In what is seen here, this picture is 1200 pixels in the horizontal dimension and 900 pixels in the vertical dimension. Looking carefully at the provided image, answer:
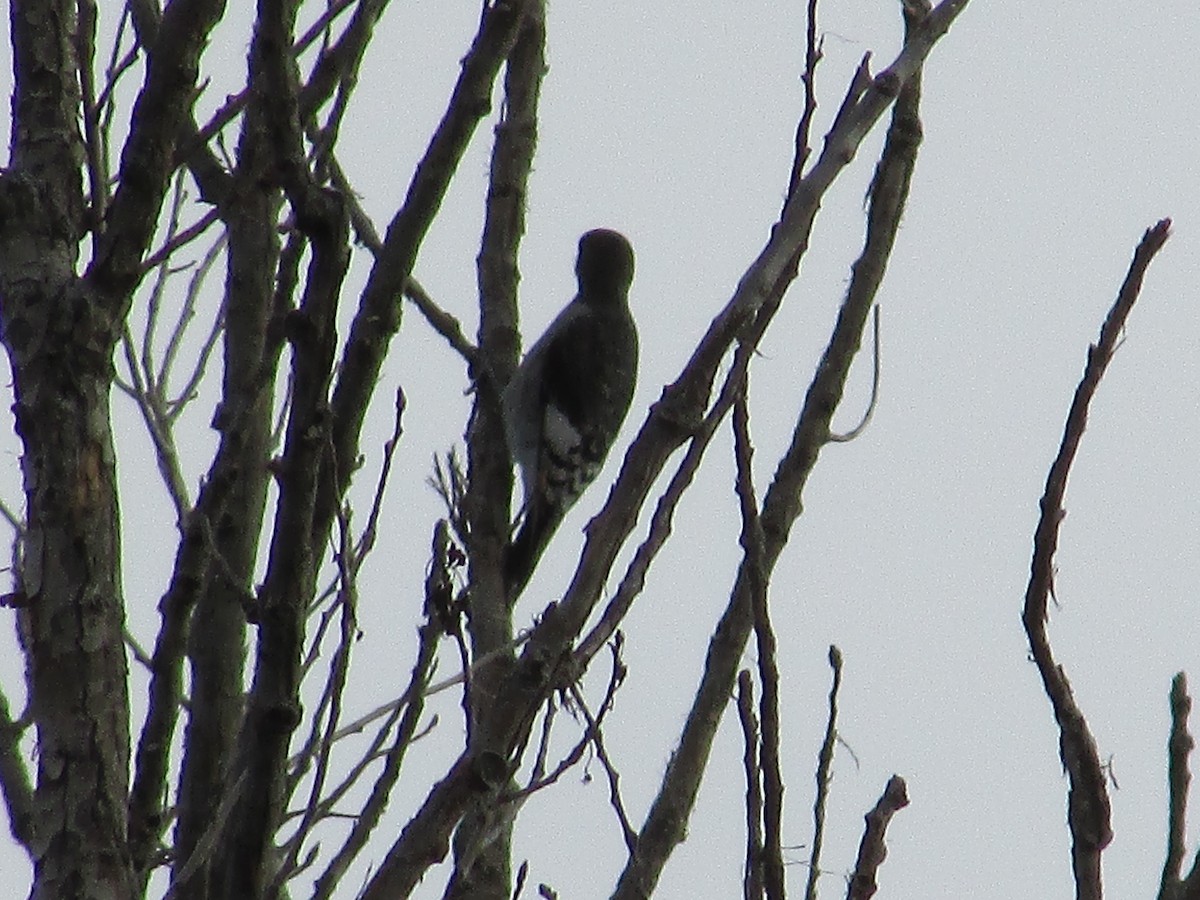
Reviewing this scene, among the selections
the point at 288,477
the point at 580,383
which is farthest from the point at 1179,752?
the point at 580,383

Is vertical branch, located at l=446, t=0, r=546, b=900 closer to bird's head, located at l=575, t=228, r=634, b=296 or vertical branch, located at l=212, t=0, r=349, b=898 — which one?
vertical branch, located at l=212, t=0, r=349, b=898

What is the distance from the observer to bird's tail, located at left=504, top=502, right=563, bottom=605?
4809mm

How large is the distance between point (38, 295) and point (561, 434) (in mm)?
4883

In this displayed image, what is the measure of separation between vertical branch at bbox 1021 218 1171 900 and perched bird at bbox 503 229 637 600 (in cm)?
489

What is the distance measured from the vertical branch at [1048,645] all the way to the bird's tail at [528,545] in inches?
100

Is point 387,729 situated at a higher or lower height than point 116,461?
lower

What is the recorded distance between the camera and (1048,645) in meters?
1.82

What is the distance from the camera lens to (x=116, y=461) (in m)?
2.32

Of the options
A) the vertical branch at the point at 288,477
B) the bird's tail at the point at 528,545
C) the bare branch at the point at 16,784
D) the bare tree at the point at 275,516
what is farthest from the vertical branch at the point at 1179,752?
the bird's tail at the point at 528,545

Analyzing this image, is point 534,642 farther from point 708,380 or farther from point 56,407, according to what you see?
point 56,407

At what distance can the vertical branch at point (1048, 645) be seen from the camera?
1793 millimetres

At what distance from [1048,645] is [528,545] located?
4.07m

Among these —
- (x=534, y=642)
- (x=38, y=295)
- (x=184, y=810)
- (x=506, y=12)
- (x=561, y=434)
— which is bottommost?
(x=534, y=642)

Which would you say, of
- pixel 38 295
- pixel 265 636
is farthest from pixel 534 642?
pixel 38 295
